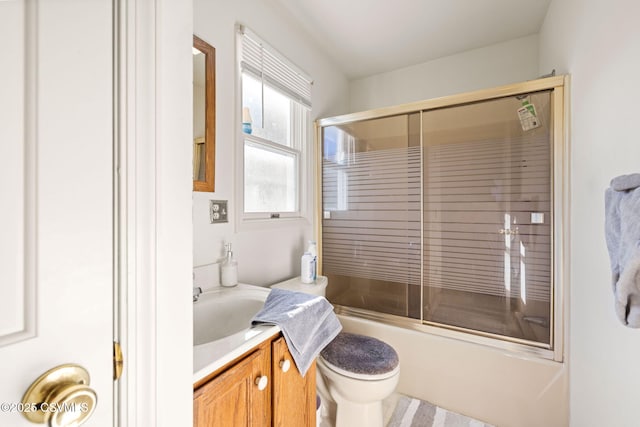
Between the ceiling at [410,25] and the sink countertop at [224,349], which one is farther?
the ceiling at [410,25]

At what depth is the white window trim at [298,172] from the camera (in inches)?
54.9

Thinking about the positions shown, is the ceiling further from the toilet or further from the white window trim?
the toilet

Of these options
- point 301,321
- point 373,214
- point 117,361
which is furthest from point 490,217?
point 117,361

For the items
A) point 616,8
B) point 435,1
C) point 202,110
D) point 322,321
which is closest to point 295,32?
point 435,1

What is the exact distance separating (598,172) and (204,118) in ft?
5.48

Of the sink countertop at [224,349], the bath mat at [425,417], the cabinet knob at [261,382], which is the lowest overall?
the bath mat at [425,417]

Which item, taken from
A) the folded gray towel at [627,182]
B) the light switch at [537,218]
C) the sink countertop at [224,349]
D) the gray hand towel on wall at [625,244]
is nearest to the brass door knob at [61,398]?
the sink countertop at [224,349]

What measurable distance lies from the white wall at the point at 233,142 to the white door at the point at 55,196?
0.80m

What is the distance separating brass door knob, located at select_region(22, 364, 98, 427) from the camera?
34cm

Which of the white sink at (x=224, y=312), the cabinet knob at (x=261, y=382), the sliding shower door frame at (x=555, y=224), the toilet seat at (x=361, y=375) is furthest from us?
the sliding shower door frame at (x=555, y=224)

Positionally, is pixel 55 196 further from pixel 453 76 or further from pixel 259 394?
pixel 453 76

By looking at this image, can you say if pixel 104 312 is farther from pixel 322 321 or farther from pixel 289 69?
pixel 289 69

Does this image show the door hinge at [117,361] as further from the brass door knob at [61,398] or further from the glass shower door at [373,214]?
the glass shower door at [373,214]

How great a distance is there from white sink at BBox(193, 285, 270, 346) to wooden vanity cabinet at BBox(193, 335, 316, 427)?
0.29 metres
